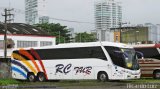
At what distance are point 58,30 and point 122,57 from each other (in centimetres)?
8668

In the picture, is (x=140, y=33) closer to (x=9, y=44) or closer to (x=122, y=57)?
(x=9, y=44)

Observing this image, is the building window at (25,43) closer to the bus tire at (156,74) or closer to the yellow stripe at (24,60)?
the yellow stripe at (24,60)

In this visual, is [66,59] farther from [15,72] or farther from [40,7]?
[40,7]

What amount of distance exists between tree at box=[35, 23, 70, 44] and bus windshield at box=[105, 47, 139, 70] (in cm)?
8071

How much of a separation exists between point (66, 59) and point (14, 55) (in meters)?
6.23

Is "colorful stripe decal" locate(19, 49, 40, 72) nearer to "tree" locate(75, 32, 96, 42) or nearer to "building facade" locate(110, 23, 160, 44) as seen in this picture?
"building facade" locate(110, 23, 160, 44)

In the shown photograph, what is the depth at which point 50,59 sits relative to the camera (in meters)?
35.4

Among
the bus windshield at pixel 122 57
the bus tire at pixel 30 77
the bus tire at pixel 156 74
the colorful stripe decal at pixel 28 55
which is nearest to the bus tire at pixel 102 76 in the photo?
the bus windshield at pixel 122 57

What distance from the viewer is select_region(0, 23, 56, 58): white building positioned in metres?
81.8

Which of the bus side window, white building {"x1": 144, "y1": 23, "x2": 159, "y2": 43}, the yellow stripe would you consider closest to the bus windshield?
the bus side window

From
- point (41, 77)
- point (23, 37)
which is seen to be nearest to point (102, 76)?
point (41, 77)

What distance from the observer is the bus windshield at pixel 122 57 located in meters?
31.2

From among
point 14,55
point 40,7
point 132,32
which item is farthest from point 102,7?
point 14,55

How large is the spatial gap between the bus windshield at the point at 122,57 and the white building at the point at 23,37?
2024 inches
